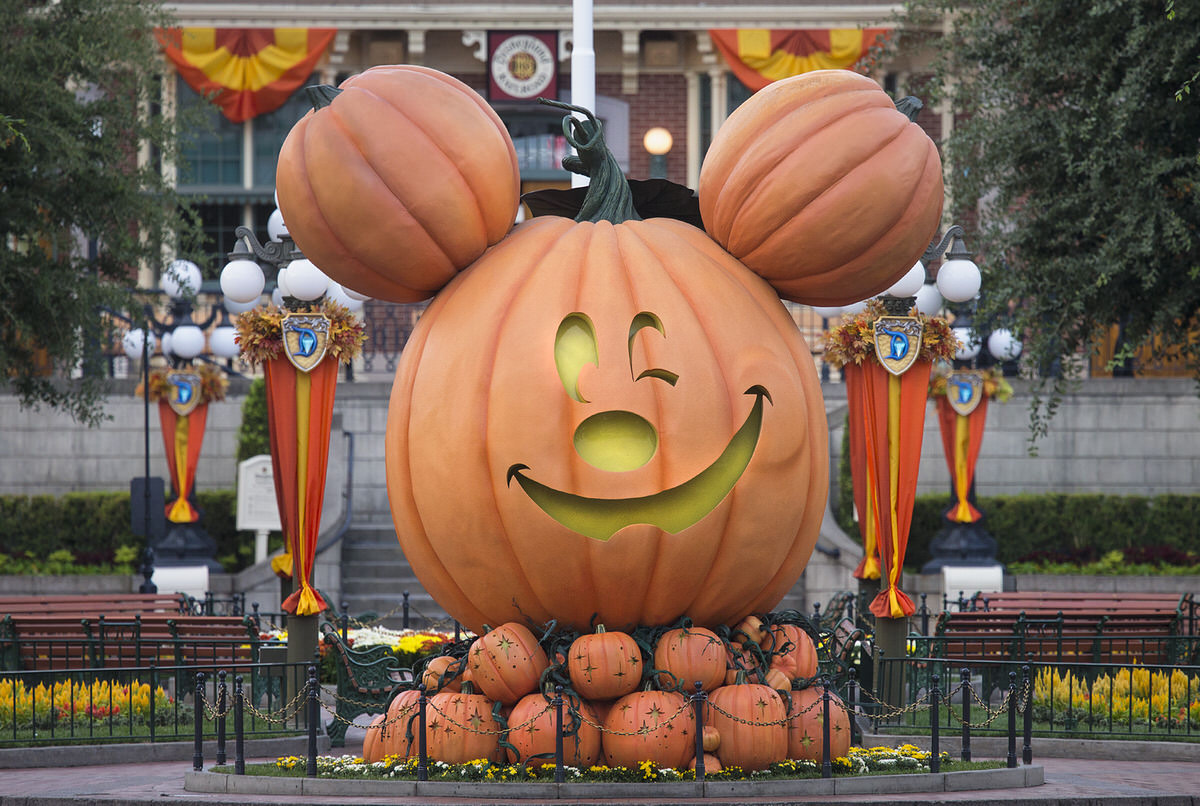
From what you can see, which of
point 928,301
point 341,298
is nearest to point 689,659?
point 341,298

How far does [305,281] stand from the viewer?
11570 millimetres

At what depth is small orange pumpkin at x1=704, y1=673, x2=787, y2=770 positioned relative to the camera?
827 centimetres

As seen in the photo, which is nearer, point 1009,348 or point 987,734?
point 987,734

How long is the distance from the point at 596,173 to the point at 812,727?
3.35 meters

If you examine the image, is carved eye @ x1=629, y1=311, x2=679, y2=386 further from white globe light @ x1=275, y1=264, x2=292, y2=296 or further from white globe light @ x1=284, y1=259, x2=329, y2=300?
white globe light @ x1=275, y1=264, x2=292, y2=296

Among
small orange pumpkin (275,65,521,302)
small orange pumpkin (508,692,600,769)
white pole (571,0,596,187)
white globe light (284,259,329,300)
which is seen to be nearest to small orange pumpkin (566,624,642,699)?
small orange pumpkin (508,692,600,769)

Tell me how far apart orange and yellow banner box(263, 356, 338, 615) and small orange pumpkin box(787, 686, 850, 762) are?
14.0 ft

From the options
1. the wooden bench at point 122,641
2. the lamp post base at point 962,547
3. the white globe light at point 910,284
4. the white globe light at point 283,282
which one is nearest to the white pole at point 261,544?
the wooden bench at point 122,641

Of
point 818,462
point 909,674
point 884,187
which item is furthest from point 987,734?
point 884,187

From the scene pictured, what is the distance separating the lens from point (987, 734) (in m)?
11.6

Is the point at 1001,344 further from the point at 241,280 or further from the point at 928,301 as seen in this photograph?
the point at 241,280

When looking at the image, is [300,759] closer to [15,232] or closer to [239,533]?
[15,232]

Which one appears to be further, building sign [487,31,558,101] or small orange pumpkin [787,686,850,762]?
building sign [487,31,558,101]

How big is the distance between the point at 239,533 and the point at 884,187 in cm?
1370
